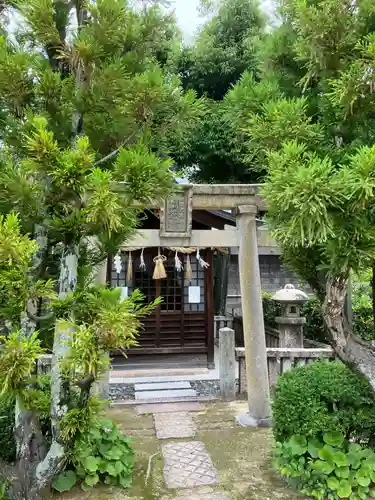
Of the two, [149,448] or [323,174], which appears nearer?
[323,174]

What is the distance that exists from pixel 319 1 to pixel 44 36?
2362mm

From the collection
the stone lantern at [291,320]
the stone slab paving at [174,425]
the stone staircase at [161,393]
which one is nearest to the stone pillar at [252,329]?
the stone slab paving at [174,425]

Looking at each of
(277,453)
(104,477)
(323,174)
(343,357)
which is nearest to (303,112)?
(323,174)

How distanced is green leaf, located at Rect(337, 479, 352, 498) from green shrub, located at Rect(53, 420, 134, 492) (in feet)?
6.44

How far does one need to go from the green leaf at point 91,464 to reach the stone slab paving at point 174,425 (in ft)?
5.89

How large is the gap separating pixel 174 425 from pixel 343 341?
10.8 feet

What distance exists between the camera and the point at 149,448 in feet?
17.5

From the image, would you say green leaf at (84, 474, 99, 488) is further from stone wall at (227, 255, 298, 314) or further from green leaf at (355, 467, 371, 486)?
stone wall at (227, 255, 298, 314)

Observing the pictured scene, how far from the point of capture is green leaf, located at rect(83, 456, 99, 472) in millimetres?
4031

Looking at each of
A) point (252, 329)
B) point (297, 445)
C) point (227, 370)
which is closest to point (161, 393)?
point (227, 370)

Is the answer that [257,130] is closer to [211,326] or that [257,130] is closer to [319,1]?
[319,1]

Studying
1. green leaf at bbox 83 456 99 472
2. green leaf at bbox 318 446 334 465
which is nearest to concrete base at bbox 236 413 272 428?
green leaf at bbox 318 446 334 465

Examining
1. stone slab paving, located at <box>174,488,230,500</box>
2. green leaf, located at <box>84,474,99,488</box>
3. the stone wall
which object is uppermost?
the stone wall

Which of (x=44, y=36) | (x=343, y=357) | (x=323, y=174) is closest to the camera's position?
(x=323, y=174)
